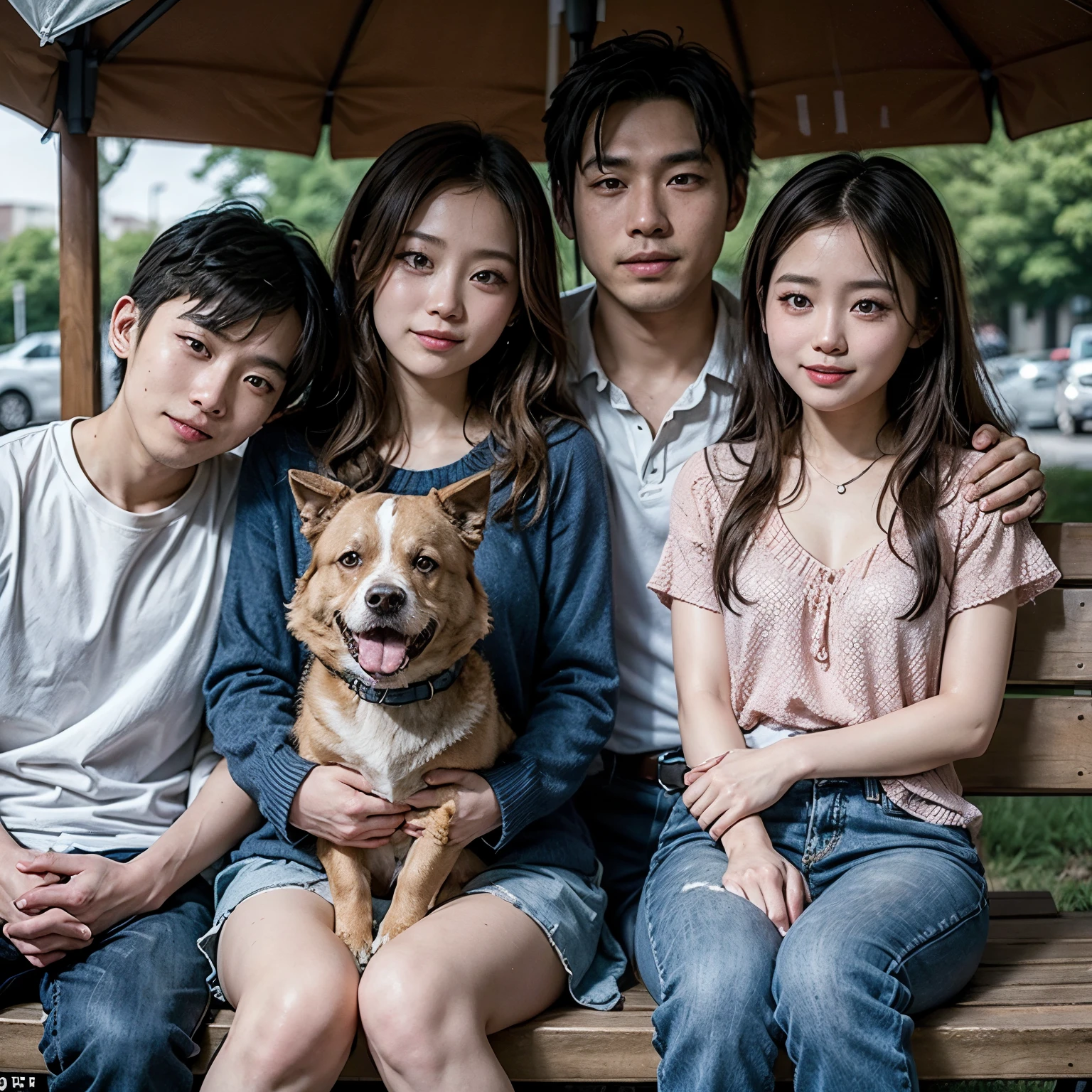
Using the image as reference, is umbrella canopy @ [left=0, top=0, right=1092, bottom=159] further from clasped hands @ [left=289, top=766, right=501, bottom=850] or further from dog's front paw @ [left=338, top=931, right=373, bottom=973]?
dog's front paw @ [left=338, top=931, right=373, bottom=973]

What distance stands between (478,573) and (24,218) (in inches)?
702

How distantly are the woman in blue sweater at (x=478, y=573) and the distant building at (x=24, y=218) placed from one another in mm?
16556

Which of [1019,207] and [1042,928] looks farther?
[1019,207]

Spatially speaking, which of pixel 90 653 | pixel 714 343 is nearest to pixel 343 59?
pixel 714 343

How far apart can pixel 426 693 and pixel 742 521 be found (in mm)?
801

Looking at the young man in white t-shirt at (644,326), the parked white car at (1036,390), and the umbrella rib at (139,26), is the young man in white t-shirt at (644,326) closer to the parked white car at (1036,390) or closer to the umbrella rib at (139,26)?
the umbrella rib at (139,26)

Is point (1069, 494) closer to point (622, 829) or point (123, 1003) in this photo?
point (622, 829)

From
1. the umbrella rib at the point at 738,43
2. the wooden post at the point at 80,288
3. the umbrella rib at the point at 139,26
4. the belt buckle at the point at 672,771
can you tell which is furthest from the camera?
the umbrella rib at the point at 738,43

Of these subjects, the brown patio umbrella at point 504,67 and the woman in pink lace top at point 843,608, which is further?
the brown patio umbrella at point 504,67

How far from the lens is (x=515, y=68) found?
13.6ft

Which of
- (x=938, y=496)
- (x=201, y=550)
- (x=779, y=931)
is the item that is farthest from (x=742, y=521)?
(x=201, y=550)

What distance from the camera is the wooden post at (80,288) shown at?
3828mm

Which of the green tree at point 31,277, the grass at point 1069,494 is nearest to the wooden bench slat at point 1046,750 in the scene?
the grass at point 1069,494

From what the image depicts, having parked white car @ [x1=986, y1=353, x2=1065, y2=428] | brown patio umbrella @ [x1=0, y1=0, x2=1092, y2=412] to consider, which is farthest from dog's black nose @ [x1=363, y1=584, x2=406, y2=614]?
parked white car @ [x1=986, y1=353, x2=1065, y2=428]
